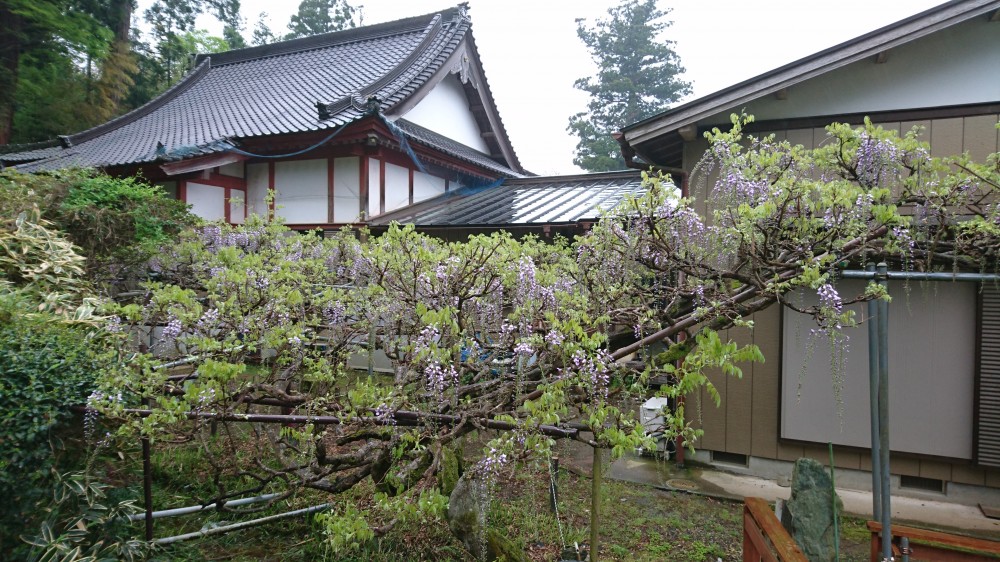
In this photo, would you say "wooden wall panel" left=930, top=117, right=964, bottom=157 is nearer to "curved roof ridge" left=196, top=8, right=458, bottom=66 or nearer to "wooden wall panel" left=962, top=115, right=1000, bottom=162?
"wooden wall panel" left=962, top=115, right=1000, bottom=162

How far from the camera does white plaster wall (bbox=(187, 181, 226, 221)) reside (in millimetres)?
10000

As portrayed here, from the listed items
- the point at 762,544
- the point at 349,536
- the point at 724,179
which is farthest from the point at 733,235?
the point at 349,536

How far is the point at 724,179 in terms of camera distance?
3898 millimetres

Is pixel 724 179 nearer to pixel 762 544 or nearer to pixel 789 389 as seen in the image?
pixel 762 544

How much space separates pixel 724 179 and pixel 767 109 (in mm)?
2703

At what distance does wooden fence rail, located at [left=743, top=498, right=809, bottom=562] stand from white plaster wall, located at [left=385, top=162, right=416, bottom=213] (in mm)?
8426

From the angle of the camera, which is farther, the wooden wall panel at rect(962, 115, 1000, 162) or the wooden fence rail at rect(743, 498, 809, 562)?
the wooden wall panel at rect(962, 115, 1000, 162)

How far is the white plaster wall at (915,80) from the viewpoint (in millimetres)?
5147

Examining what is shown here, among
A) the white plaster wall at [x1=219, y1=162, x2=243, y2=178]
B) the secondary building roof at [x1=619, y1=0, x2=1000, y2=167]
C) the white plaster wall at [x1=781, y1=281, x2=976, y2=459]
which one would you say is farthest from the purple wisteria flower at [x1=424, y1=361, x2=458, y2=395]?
the white plaster wall at [x1=219, y1=162, x2=243, y2=178]

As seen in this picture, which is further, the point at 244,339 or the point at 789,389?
the point at 789,389

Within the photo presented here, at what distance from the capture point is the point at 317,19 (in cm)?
3200

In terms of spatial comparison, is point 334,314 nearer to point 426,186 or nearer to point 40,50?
point 426,186

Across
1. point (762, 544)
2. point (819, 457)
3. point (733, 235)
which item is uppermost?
point (733, 235)

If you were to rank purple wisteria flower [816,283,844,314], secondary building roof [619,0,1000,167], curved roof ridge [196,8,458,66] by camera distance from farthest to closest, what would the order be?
curved roof ridge [196,8,458,66]
secondary building roof [619,0,1000,167]
purple wisteria flower [816,283,844,314]
